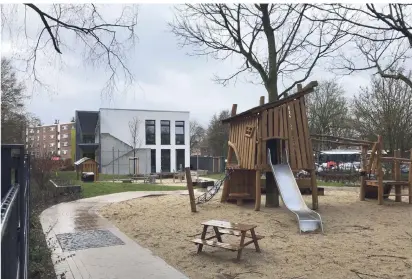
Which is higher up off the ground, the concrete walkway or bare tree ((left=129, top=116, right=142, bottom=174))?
bare tree ((left=129, top=116, right=142, bottom=174))

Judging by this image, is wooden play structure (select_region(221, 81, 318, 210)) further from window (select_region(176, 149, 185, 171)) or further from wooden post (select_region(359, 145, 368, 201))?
window (select_region(176, 149, 185, 171))

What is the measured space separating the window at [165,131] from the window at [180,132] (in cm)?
119

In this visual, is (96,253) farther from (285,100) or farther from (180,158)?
(180,158)

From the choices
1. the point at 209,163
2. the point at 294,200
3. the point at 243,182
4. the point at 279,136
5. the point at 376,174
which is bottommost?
the point at 294,200

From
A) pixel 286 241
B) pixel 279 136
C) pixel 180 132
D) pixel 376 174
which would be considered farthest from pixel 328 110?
pixel 286 241

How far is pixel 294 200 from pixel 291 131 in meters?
2.36

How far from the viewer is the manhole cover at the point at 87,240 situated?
749 centimetres

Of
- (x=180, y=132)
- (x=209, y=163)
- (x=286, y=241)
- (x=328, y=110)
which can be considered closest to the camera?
(x=286, y=241)

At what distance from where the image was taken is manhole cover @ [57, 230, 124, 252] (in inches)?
295

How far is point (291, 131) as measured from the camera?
39.9 ft

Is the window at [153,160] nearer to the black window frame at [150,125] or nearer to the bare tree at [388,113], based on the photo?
the black window frame at [150,125]

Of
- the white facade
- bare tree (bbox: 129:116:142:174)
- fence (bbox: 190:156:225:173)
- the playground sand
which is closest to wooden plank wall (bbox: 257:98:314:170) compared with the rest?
the playground sand

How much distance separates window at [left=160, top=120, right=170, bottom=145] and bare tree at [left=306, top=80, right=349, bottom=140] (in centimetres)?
1874

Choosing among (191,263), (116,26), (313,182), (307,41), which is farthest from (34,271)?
(307,41)
